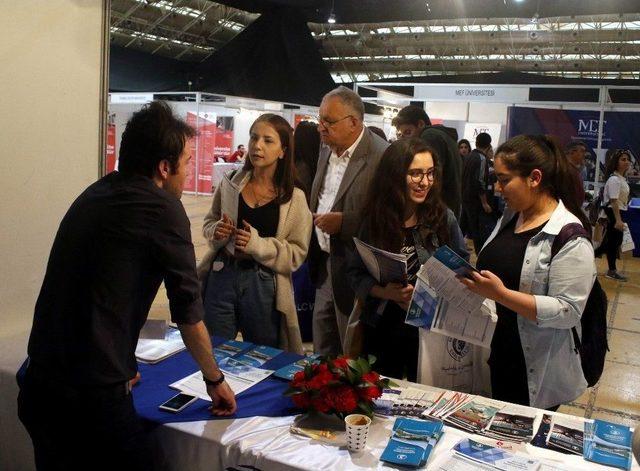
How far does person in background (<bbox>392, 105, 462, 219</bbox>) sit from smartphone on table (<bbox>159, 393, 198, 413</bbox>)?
1.69m

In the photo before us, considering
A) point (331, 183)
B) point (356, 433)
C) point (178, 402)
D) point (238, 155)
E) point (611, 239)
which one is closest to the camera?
point (356, 433)

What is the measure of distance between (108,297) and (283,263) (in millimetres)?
1068

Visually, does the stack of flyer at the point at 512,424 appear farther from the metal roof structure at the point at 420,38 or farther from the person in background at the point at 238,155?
the person in background at the point at 238,155

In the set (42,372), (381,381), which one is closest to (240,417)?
(381,381)

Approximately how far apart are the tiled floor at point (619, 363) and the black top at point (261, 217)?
2.02m

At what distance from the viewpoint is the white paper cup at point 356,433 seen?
4.60 ft

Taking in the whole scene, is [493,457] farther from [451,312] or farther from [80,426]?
[80,426]

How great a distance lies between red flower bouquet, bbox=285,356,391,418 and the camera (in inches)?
58.9

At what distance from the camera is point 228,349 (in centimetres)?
206

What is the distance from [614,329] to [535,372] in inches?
141

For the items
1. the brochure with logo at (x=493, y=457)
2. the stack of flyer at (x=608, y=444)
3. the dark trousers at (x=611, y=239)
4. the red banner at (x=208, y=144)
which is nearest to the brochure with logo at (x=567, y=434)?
the stack of flyer at (x=608, y=444)

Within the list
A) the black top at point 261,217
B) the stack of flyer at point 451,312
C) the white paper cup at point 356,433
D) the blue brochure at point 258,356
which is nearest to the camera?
the white paper cup at point 356,433

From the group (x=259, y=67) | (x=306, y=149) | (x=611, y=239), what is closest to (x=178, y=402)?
(x=306, y=149)

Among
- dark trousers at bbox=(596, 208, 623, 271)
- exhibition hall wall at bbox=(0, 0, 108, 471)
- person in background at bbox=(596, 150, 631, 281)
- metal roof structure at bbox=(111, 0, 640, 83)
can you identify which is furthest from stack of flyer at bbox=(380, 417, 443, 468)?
metal roof structure at bbox=(111, 0, 640, 83)
